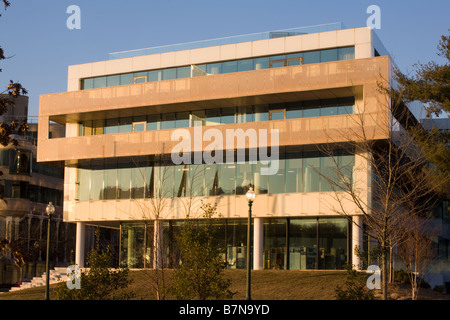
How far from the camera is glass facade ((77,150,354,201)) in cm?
4453

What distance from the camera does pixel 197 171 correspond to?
159 feet

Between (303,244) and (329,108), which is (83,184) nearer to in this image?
(303,244)

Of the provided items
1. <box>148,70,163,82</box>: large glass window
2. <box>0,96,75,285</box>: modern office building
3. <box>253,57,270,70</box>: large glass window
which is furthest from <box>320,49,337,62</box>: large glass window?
<box>0,96,75,285</box>: modern office building

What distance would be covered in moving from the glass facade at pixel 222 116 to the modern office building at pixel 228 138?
0.25 feet

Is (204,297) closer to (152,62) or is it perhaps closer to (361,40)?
(361,40)

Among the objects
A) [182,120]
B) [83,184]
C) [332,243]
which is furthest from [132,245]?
[332,243]

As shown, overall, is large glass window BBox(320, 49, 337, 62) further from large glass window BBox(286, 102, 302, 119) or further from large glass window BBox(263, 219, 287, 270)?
large glass window BBox(263, 219, 287, 270)

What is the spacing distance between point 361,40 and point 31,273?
161 ft

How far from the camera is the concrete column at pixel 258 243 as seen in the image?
150 ft

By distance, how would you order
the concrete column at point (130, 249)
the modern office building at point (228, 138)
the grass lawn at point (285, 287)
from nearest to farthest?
the grass lawn at point (285, 287)
the modern office building at point (228, 138)
the concrete column at point (130, 249)

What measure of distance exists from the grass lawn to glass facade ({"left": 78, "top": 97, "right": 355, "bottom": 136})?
10.3 metres

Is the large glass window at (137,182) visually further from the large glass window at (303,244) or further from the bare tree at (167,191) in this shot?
the large glass window at (303,244)

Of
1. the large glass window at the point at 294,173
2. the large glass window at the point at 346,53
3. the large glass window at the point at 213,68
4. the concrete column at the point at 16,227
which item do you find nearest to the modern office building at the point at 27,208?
the concrete column at the point at 16,227
